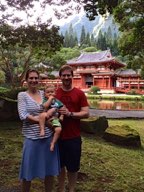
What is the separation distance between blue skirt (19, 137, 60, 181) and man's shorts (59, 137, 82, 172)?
0.73ft

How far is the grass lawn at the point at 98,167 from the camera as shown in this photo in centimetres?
434

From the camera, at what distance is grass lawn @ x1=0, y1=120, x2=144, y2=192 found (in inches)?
171

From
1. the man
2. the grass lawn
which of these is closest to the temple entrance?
the grass lawn

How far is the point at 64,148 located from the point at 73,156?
0.46ft

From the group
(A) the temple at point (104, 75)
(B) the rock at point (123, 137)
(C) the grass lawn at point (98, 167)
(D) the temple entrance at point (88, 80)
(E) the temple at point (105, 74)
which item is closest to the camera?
(C) the grass lawn at point (98, 167)

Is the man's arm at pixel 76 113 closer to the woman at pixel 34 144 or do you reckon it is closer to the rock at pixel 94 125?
the woman at pixel 34 144

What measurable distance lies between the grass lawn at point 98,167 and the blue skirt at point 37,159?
2.86 ft

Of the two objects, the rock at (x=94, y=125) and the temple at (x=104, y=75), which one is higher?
the temple at (x=104, y=75)

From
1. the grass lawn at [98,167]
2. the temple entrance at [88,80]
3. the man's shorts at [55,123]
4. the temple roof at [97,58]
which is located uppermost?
the temple roof at [97,58]

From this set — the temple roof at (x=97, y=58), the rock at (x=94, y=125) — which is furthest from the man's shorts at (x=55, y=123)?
the temple roof at (x=97, y=58)

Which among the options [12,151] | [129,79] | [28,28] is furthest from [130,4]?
[129,79]

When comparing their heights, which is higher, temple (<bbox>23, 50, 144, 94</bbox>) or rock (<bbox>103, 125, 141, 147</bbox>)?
temple (<bbox>23, 50, 144, 94</bbox>)

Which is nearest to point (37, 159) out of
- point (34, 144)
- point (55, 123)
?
point (34, 144)

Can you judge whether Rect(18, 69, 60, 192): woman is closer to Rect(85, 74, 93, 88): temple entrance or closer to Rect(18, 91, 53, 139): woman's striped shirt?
Rect(18, 91, 53, 139): woman's striped shirt
